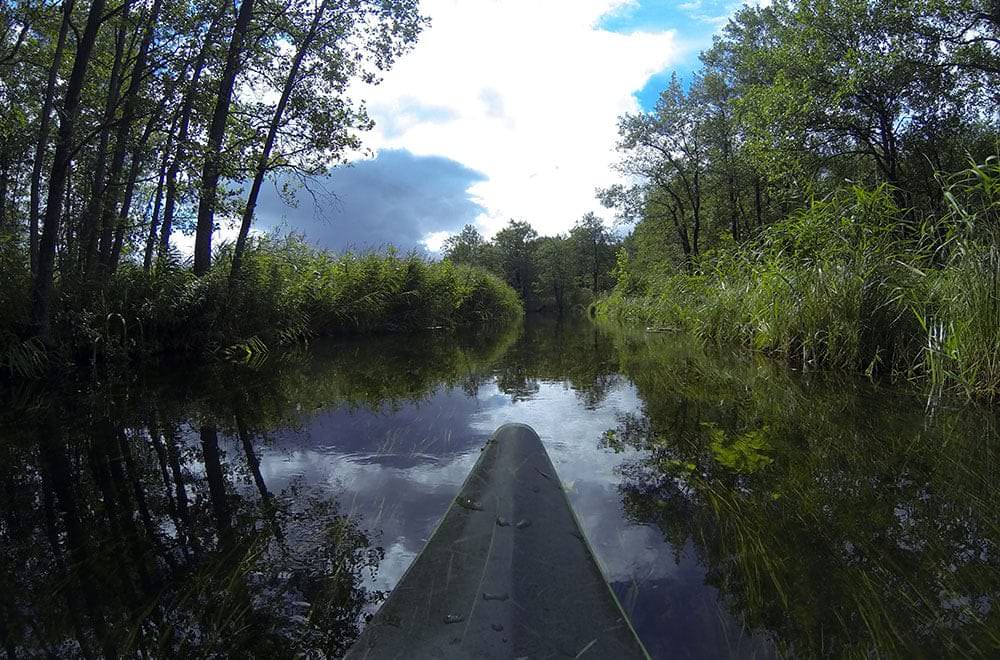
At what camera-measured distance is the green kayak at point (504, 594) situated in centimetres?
120

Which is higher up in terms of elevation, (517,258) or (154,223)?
(517,258)

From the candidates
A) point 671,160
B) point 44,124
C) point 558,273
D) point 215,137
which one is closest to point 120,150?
point 44,124

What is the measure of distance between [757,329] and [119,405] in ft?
25.5

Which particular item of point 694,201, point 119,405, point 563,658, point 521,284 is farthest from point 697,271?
point 521,284

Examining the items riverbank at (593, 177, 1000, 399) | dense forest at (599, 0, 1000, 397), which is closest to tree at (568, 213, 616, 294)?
dense forest at (599, 0, 1000, 397)

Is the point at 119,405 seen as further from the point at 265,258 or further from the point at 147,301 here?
the point at 265,258

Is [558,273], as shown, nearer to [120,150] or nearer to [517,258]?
[517,258]

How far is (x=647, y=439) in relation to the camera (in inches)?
137

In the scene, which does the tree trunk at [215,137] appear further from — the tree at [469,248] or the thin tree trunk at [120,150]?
the tree at [469,248]

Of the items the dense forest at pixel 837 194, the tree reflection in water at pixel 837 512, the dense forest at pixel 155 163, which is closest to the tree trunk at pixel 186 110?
the dense forest at pixel 155 163

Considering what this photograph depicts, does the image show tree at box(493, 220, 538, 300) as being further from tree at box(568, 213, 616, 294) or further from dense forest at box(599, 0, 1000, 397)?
dense forest at box(599, 0, 1000, 397)

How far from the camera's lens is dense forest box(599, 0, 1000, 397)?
13.8 ft

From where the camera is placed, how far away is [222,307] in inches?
345

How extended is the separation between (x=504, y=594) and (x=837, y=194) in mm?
6837
